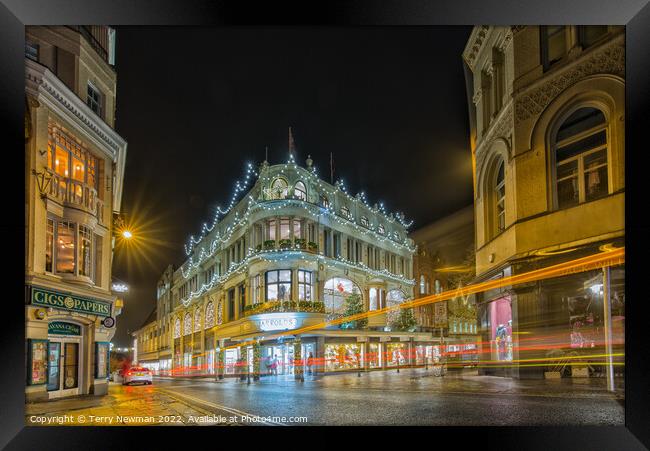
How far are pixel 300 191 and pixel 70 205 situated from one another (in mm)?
3451

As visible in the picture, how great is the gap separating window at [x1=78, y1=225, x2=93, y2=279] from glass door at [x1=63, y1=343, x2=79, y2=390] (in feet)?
3.25

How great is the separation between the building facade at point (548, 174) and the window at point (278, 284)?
125 inches

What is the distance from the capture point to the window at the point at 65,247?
6.74m

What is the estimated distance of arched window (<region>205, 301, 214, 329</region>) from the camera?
9680 mm

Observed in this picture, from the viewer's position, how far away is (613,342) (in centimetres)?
729

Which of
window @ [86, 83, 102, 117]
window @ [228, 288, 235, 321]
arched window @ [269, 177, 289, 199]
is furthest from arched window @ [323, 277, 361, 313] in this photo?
window @ [86, 83, 102, 117]

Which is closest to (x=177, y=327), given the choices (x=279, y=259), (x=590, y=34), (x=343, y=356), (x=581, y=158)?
(x=279, y=259)

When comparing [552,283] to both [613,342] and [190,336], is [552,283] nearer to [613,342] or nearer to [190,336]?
[613,342]

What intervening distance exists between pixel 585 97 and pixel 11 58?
792cm

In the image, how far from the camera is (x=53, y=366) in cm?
662

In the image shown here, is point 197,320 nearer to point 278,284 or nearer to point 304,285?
point 278,284

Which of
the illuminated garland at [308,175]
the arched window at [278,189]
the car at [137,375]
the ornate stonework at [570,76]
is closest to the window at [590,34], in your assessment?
the ornate stonework at [570,76]
